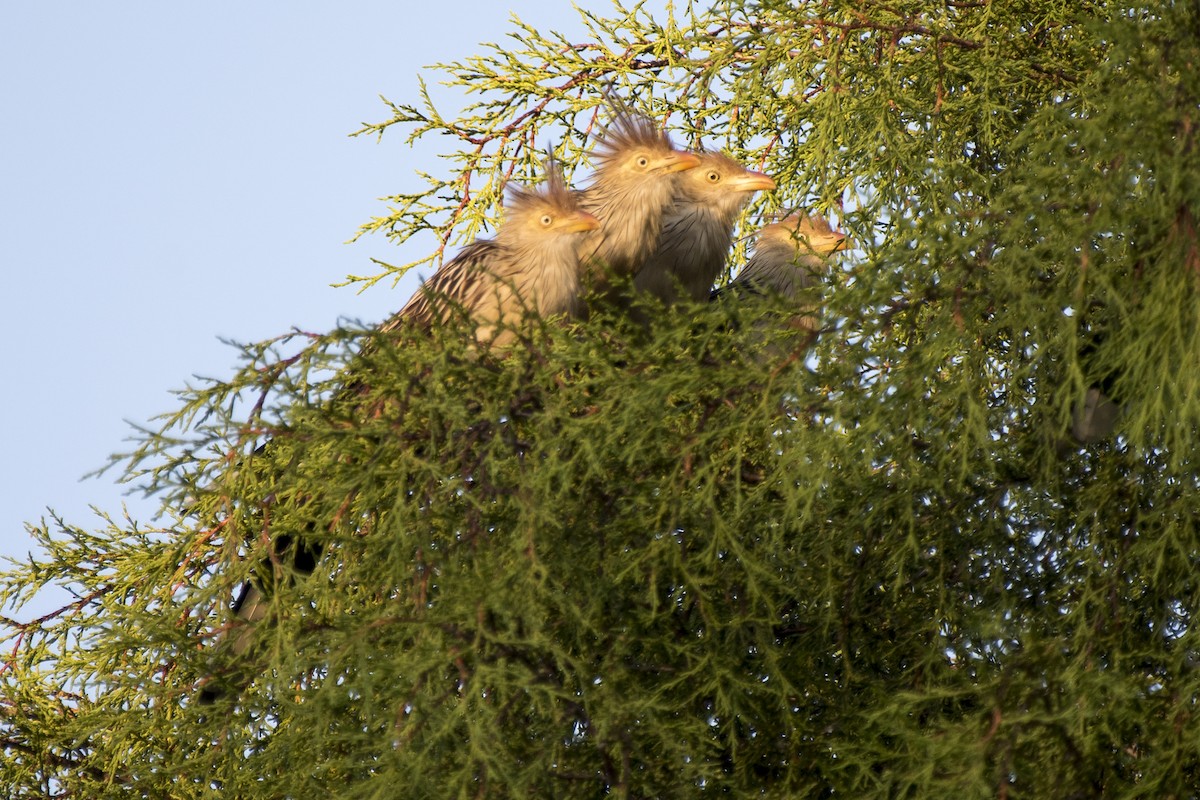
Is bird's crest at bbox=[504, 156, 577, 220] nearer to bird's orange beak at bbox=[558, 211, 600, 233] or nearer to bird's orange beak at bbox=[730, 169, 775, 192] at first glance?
bird's orange beak at bbox=[558, 211, 600, 233]

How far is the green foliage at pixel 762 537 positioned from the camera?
2.76 m

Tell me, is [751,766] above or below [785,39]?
below

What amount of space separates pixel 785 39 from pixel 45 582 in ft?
10.5

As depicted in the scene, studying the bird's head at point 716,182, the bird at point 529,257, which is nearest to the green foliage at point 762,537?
the bird at point 529,257

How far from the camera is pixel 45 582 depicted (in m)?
5.07

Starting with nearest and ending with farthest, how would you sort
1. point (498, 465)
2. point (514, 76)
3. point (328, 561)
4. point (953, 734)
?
point (953, 734) → point (498, 465) → point (328, 561) → point (514, 76)

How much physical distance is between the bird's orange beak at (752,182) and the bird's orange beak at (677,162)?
175 mm

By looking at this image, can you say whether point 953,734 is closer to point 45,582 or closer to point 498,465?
point 498,465

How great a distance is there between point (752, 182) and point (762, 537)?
93.7 inches

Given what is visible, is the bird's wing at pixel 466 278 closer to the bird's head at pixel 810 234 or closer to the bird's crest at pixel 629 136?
the bird's crest at pixel 629 136

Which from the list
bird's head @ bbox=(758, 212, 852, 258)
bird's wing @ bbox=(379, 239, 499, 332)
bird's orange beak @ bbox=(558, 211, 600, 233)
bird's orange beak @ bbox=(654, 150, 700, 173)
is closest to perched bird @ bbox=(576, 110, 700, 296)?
bird's orange beak @ bbox=(654, 150, 700, 173)

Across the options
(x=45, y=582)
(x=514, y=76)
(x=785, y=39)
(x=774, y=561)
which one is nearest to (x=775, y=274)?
(x=514, y=76)

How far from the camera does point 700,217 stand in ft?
18.1

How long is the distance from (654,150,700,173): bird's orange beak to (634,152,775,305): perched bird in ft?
0.14
